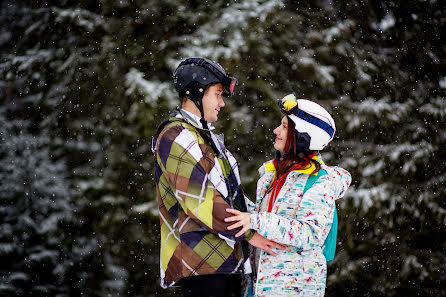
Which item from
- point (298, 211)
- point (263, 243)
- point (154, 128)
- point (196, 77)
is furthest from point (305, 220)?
point (154, 128)

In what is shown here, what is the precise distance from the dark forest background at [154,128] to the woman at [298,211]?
1.48 m

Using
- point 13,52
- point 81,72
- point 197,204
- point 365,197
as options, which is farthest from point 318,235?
point 13,52

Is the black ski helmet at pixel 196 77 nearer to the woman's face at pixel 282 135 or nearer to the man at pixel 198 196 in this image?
the man at pixel 198 196

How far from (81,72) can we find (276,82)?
65.8 inches

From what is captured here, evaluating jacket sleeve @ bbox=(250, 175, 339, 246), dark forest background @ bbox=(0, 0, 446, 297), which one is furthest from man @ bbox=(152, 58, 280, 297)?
dark forest background @ bbox=(0, 0, 446, 297)

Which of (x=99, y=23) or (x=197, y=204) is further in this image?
(x=99, y=23)

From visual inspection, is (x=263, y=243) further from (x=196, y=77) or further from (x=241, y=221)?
(x=196, y=77)

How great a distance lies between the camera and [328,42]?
12.3 feet

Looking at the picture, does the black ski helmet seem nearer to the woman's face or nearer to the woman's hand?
the woman's face

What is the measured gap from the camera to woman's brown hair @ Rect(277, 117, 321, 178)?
203 cm

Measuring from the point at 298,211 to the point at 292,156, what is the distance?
Answer: 0.28m

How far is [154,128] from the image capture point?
355cm

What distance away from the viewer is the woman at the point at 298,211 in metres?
1.86

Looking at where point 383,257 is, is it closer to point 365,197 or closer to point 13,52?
point 365,197
